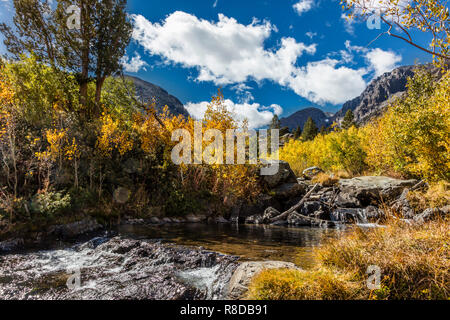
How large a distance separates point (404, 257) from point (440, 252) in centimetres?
63

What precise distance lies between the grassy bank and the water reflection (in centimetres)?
176

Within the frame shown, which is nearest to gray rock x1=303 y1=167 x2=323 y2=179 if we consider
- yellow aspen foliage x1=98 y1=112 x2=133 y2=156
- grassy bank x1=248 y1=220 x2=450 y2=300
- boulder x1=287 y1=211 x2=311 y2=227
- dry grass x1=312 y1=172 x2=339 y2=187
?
dry grass x1=312 y1=172 x2=339 y2=187

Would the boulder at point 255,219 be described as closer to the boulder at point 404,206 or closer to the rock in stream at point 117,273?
the boulder at point 404,206

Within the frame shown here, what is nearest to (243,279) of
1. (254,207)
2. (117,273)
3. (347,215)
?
(117,273)

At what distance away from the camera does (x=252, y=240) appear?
8.88 m

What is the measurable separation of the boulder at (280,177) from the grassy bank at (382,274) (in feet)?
41.4

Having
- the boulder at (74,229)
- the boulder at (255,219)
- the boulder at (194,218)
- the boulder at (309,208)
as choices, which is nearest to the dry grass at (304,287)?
the boulder at (74,229)

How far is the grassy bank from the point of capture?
340 cm

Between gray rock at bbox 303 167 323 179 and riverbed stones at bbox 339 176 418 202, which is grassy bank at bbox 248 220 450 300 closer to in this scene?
riverbed stones at bbox 339 176 418 202

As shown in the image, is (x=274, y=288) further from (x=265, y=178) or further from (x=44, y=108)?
(x=44, y=108)

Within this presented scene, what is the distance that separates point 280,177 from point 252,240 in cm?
924

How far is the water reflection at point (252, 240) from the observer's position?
6.70 m

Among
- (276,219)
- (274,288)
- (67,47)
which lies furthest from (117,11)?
(274,288)

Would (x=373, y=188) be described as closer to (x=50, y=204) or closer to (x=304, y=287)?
(x=304, y=287)
